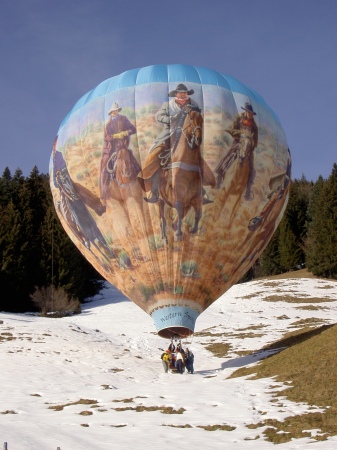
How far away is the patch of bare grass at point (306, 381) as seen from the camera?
10.2m

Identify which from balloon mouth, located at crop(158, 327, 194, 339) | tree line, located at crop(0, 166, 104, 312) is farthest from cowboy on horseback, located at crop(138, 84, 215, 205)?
tree line, located at crop(0, 166, 104, 312)

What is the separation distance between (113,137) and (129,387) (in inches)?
297

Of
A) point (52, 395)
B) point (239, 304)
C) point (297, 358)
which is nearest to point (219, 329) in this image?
point (239, 304)

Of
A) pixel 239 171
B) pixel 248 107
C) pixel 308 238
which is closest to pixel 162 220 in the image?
pixel 239 171

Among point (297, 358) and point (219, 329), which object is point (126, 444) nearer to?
point (297, 358)

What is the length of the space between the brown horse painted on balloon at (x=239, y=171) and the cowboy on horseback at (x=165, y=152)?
593 millimetres

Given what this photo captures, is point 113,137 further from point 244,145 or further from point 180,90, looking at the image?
point 244,145

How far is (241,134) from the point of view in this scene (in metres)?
18.0

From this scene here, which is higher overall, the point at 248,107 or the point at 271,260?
the point at 248,107

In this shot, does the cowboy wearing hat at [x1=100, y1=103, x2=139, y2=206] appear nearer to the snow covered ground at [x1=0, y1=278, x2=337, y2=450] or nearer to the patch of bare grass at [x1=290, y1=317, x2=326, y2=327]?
the snow covered ground at [x1=0, y1=278, x2=337, y2=450]

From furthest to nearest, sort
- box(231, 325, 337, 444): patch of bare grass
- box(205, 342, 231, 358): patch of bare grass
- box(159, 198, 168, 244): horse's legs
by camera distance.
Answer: box(205, 342, 231, 358): patch of bare grass → box(159, 198, 168, 244): horse's legs → box(231, 325, 337, 444): patch of bare grass

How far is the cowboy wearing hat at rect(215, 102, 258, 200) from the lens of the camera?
17.6m

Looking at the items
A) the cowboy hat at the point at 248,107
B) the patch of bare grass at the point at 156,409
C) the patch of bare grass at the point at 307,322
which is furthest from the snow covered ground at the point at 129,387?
the cowboy hat at the point at 248,107

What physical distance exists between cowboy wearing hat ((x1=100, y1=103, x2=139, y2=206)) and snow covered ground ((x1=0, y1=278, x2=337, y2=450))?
20.1ft
